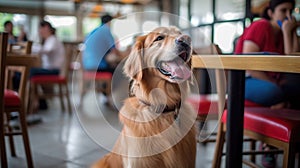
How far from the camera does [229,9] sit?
3.68m

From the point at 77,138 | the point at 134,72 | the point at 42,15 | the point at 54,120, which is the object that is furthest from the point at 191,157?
the point at 42,15

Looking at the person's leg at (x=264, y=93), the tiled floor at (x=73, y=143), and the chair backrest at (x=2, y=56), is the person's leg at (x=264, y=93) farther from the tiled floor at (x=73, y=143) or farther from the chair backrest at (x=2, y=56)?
the chair backrest at (x=2, y=56)

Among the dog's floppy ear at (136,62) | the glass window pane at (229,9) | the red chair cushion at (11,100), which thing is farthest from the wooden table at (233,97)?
the glass window pane at (229,9)

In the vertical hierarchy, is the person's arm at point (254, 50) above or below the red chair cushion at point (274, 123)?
above

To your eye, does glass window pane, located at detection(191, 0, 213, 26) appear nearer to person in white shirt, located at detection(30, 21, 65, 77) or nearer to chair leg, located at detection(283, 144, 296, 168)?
person in white shirt, located at detection(30, 21, 65, 77)

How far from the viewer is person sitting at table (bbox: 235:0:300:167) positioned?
6.59 feet

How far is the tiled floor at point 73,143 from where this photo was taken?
1.53 meters

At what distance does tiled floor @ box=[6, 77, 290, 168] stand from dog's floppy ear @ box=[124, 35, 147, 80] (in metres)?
0.14

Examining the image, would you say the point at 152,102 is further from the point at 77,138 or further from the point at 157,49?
the point at 77,138

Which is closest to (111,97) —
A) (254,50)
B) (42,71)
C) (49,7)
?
(42,71)

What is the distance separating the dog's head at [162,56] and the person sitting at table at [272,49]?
916mm

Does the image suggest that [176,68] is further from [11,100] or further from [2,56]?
[11,100]

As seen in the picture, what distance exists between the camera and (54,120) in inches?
147

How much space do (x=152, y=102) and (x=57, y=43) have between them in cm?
325
